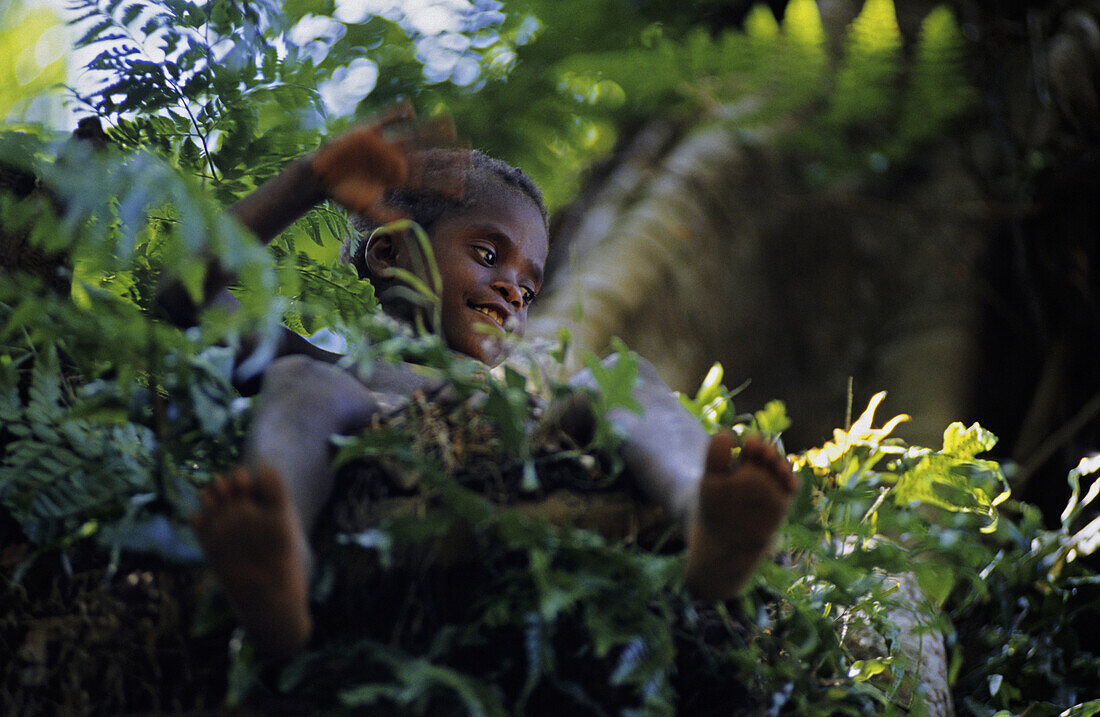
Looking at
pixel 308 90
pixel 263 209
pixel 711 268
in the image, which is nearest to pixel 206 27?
A: pixel 308 90

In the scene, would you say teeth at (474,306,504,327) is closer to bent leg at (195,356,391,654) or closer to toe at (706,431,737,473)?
bent leg at (195,356,391,654)

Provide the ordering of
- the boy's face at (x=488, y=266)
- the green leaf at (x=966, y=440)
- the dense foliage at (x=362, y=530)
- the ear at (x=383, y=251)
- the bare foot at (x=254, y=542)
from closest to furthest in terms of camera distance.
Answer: the bare foot at (x=254, y=542) → the dense foliage at (x=362, y=530) → the green leaf at (x=966, y=440) → the boy's face at (x=488, y=266) → the ear at (x=383, y=251)

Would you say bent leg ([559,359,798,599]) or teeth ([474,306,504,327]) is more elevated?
bent leg ([559,359,798,599])

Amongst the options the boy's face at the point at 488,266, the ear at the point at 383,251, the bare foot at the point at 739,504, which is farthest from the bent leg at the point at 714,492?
the ear at the point at 383,251

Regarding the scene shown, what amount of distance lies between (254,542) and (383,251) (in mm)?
962

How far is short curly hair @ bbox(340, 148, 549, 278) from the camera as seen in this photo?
1.48 meters

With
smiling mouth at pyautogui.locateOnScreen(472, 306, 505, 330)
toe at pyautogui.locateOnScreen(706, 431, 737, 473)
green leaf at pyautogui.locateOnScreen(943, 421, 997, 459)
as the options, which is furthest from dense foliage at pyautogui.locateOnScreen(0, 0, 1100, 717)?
smiling mouth at pyautogui.locateOnScreen(472, 306, 505, 330)

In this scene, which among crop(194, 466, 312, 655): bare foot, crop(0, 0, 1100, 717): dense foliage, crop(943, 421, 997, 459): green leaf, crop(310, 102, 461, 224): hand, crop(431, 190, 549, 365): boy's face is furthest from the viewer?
crop(431, 190, 549, 365): boy's face

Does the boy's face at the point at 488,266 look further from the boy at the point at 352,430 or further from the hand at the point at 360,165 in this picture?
the hand at the point at 360,165

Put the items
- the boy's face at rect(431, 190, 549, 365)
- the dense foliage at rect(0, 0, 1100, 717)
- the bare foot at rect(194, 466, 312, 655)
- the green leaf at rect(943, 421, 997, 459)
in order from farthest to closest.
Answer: the boy's face at rect(431, 190, 549, 365) < the green leaf at rect(943, 421, 997, 459) < the dense foliage at rect(0, 0, 1100, 717) < the bare foot at rect(194, 466, 312, 655)

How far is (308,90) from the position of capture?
1471mm

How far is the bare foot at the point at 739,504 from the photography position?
817 millimetres

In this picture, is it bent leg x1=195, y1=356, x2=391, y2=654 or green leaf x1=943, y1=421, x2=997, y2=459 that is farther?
green leaf x1=943, y1=421, x2=997, y2=459

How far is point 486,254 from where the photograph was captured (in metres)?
1.50
